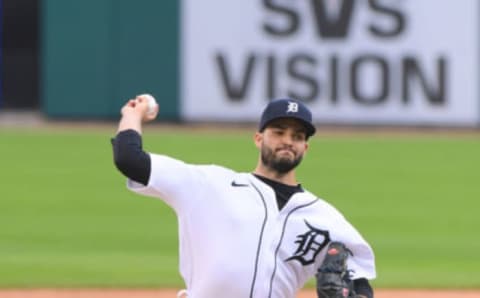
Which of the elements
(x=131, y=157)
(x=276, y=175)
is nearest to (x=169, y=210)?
(x=276, y=175)

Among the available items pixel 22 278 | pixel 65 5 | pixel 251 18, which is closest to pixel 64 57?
pixel 65 5

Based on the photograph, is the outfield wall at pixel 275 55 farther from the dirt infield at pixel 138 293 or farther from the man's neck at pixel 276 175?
the man's neck at pixel 276 175

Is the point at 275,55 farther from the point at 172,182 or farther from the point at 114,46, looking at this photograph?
the point at 172,182

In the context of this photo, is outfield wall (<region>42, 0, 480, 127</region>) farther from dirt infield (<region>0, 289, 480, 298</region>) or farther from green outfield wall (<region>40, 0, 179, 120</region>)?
dirt infield (<region>0, 289, 480, 298</region>)

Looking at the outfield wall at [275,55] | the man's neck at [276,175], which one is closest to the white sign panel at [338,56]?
the outfield wall at [275,55]

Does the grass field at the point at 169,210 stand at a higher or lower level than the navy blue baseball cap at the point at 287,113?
lower

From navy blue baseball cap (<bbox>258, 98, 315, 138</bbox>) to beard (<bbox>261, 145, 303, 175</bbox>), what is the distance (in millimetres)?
99

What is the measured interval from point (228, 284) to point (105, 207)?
27.8ft

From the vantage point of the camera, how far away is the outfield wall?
21344 millimetres

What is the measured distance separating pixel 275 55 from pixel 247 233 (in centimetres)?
1704

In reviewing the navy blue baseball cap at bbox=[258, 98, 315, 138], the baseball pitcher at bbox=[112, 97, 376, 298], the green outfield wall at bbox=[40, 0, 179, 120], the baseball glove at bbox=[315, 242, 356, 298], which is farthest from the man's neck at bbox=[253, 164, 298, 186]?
the green outfield wall at bbox=[40, 0, 179, 120]

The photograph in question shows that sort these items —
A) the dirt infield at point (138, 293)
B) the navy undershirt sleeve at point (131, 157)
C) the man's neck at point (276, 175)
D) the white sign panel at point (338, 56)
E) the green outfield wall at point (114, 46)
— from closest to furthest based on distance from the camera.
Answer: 1. the navy undershirt sleeve at point (131, 157)
2. the man's neck at point (276, 175)
3. the dirt infield at point (138, 293)
4. the white sign panel at point (338, 56)
5. the green outfield wall at point (114, 46)

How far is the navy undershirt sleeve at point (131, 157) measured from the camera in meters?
4.31

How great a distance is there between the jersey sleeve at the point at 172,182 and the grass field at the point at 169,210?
4.77m
